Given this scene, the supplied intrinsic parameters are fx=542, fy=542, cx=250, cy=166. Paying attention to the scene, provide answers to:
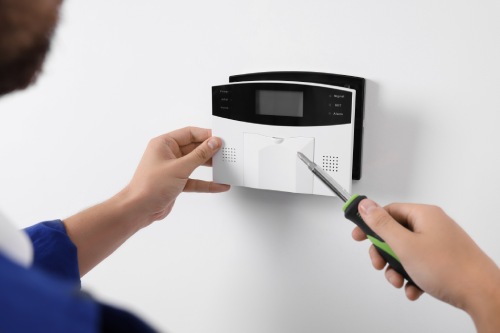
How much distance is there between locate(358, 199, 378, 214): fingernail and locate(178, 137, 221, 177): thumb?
0.77ft

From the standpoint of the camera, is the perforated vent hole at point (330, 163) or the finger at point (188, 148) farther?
the finger at point (188, 148)

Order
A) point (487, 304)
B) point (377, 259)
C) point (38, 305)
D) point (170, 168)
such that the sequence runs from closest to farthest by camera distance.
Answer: point (38, 305)
point (487, 304)
point (377, 259)
point (170, 168)

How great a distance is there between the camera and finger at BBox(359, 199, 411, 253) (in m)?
0.53

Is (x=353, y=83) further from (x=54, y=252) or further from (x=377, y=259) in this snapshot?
(x=54, y=252)

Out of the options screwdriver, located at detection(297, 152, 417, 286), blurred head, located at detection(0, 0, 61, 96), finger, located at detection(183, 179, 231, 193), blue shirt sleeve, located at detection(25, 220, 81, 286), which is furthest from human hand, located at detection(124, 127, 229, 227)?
blurred head, located at detection(0, 0, 61, 96)

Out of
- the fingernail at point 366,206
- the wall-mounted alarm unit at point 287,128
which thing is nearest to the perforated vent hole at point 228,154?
the wall-mounted alarm unit at point 287,128

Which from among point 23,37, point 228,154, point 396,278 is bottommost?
point 396,278

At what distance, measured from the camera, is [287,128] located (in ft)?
2.24

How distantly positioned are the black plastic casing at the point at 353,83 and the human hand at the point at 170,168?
0.40 feet

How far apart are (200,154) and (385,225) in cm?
28

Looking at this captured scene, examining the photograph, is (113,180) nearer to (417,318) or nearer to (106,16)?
(106,16)

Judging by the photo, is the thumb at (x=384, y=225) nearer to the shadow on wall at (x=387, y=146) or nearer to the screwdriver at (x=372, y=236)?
the screwdriver at (x=372, y=236)

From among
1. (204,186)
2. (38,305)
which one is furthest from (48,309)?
(204,186)

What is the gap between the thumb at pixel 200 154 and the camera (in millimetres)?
720
